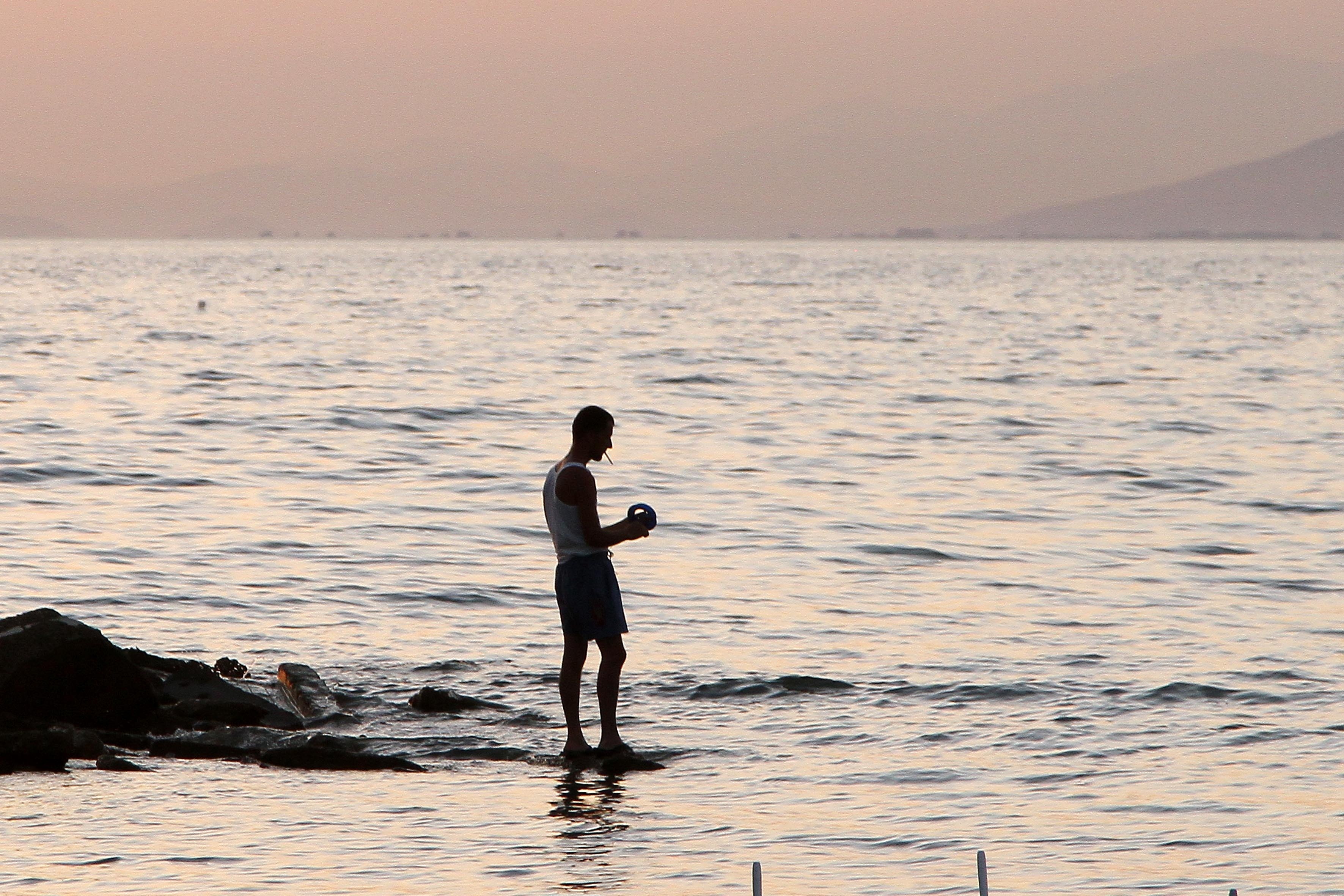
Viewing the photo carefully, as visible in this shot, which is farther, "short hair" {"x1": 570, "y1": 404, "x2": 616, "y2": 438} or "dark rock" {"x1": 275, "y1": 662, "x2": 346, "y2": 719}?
"dark rock" {"x1": 275, "y1": 662, "x2": 346, "y2": 719}

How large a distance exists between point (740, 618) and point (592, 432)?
5670 millimetres

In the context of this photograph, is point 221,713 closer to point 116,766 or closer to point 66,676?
point 66,676

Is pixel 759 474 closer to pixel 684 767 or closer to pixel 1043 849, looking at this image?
pixel 684 767

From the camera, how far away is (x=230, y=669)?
41.6 feet

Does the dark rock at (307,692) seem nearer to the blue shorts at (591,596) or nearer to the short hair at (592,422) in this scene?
the blue shorts at (591,596)

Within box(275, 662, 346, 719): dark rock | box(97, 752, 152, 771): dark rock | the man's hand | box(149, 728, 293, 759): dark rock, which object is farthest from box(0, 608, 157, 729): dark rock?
the man's hand

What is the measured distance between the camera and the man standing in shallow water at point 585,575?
1027cm

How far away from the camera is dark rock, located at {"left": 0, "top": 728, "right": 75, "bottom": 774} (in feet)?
33.2

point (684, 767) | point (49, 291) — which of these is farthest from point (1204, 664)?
point (49, 291)

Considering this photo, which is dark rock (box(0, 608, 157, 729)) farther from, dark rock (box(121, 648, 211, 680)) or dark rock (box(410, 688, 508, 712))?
dark rock (box(410, 688, 508, 712))

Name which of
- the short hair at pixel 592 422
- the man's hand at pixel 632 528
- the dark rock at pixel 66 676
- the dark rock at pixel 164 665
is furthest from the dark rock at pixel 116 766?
the short hair at pixel 592 422

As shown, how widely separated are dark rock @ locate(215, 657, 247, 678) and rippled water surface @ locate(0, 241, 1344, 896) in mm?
746

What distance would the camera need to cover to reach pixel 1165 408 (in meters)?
37.1

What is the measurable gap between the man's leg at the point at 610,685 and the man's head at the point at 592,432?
117 cm
